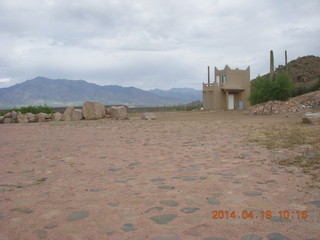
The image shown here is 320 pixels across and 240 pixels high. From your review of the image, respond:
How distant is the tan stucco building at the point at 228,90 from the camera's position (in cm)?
3303

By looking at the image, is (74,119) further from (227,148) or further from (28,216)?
(28,216)

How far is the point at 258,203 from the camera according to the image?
3.34m

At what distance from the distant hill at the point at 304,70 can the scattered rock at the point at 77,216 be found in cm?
3861

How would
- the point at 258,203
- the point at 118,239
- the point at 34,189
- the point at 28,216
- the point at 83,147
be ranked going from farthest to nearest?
the point at 83,147
the point at 34,189
the point at 258,203
the point at 28,216
the point at 118,239

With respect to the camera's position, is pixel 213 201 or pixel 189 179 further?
pixel 189 179

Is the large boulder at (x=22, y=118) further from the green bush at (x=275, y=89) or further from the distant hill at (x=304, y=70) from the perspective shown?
the distant hill at (x=304, y=70)

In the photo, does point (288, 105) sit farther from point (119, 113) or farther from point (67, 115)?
point (67, 115)

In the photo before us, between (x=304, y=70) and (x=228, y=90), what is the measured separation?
17.6 m

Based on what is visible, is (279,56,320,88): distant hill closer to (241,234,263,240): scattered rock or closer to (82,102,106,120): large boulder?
(82,102,106,120): large boulder

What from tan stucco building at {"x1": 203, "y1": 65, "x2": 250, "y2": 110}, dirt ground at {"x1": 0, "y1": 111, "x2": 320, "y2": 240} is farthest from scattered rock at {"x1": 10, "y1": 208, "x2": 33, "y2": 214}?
tan stucco building at {"x1": 203, "y1": 65, "x2": 250, "y2": 110}

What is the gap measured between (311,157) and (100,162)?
12.3ft

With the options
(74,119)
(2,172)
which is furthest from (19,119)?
(2,172)
